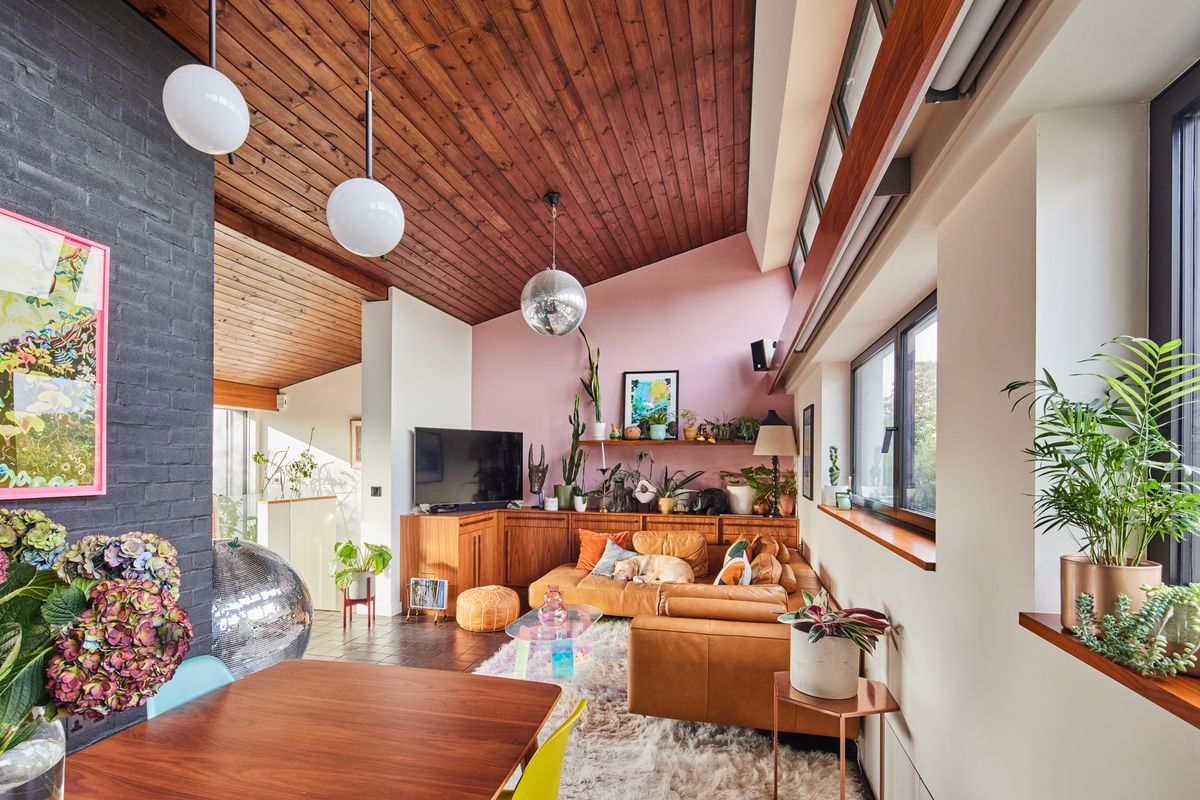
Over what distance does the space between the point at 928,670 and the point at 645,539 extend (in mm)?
3432

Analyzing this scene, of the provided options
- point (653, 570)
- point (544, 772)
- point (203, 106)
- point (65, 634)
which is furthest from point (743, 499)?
point (65, 634)

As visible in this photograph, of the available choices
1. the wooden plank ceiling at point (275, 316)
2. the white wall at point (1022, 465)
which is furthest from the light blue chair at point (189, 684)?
the wooden plank ceiling at point (275, 316)

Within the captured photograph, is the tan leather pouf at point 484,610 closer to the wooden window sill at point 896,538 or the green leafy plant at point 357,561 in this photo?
the green leafy plant at point 357,561

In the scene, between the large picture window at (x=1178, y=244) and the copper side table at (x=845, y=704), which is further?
the copper side table at (x=845, y=704)

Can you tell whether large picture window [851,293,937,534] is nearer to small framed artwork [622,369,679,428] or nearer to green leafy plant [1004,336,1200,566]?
green leafy plant [1004,336,1200,566]

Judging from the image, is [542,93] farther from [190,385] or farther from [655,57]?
[190,385]

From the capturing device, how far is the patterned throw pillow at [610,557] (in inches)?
193

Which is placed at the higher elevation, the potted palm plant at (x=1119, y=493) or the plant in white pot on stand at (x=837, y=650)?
the potted palm plant at (x=1119, y=493)

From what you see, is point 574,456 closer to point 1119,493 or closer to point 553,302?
point 553,302

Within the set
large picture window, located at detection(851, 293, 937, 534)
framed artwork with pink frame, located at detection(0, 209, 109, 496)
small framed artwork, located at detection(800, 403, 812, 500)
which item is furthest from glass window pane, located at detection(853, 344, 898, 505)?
framed artwork with pink frame, located at detection(0, 209, 109, 496)

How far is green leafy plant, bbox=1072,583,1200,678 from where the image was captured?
32.9 inches

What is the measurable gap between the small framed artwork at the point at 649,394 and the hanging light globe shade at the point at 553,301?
269 cm

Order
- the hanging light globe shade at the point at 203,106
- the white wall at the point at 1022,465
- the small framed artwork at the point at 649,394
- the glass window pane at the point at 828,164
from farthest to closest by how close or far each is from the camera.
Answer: the small framed artwork at the point at 649,394 → the glass window pane at the point at 828,164 → the hanging light globe shade at the point at 203,106 → the white wall at the point at 1022,465

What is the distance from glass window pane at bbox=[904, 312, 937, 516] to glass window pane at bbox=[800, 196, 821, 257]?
4.69 feet
